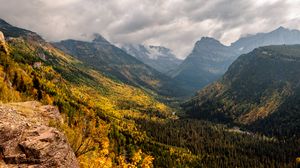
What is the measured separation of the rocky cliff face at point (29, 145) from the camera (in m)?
36.7

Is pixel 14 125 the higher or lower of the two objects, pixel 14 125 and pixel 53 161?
the higher

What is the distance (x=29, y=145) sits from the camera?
38.1 m

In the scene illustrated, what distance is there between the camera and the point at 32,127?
41.0 metres

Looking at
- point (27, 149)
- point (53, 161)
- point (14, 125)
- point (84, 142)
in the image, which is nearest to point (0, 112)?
point (14, 125)

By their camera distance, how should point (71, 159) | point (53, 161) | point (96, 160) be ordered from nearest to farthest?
point (53, 161)
point (71, 159)
point (96, 160)

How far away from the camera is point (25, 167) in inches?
1455

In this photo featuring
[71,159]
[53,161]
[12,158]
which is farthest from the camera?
[71,159]

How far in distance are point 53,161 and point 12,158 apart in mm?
5124

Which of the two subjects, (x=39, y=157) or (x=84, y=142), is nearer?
(x=39, y=157)

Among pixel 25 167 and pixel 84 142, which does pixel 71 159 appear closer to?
pixel 25 167

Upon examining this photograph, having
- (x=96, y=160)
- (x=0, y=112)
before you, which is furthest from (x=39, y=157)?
(x=96, y=160)

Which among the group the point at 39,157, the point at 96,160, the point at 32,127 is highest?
the point at 32,127

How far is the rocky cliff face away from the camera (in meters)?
36.7

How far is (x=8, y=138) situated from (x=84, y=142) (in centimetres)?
2074
